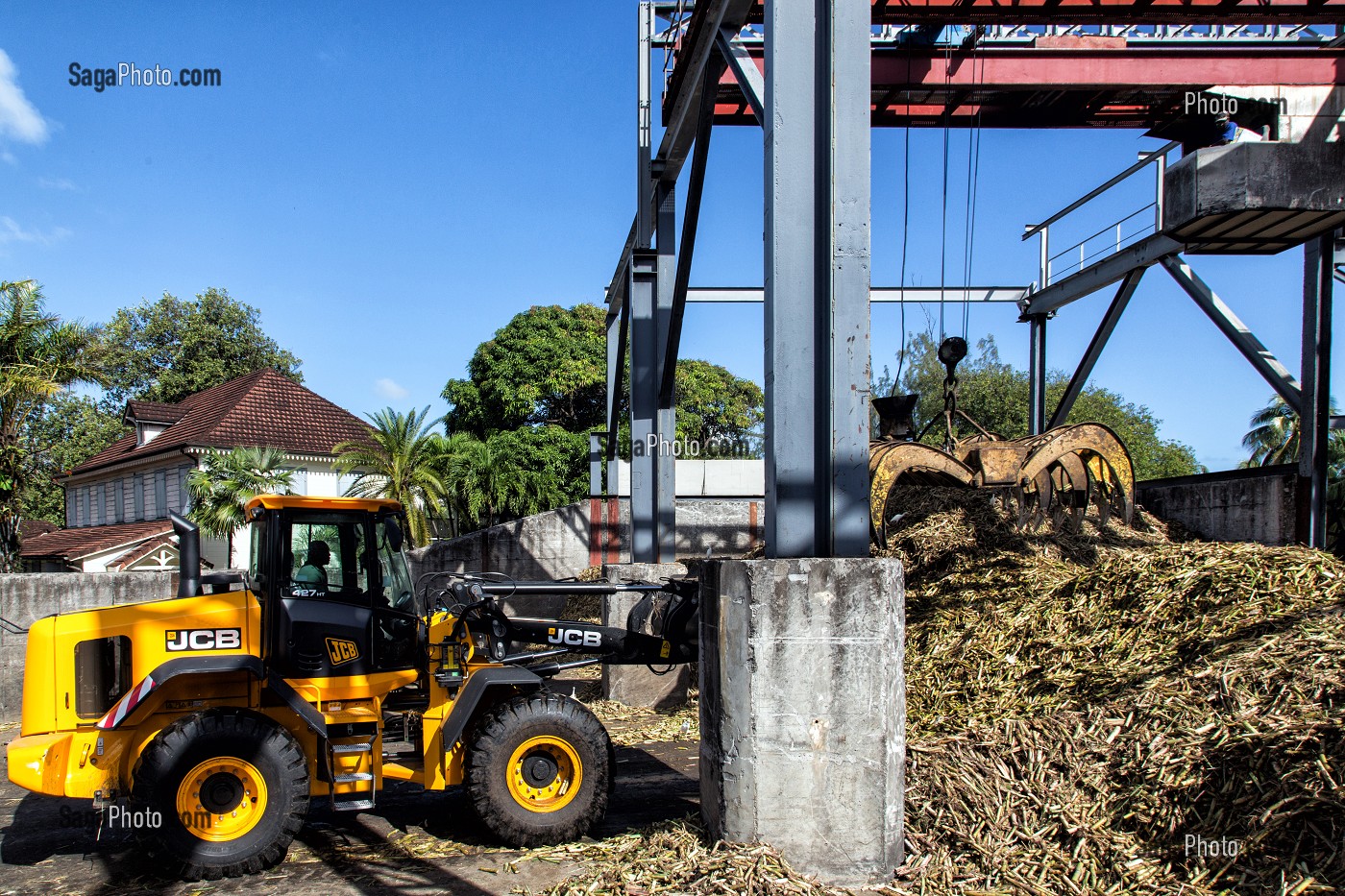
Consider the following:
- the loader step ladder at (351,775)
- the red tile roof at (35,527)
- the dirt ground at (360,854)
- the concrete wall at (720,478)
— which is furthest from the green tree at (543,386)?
the loader step ladder at (351,775)

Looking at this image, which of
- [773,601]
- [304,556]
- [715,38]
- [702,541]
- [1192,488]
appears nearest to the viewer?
[773,601]

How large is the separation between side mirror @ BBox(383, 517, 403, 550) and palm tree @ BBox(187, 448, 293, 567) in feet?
49.2

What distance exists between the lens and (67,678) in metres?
6.22

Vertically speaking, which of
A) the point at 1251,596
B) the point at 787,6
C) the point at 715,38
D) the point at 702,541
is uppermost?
the point at 715,38

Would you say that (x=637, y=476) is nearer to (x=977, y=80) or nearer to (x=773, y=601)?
(x=977, y=80)

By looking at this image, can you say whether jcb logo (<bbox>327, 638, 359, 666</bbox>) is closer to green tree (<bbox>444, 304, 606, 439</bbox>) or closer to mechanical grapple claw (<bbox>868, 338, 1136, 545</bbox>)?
mechanical grapple claw (<bbox>868, 338, 1136, 545</bbox>)

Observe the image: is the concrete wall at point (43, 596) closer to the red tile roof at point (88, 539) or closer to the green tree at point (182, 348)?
the red tile roof at point (88, 539)

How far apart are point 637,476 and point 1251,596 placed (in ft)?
24.7

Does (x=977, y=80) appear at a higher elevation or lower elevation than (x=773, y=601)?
higher

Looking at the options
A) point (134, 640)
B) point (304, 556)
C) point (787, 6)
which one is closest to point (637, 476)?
point (304, 556)

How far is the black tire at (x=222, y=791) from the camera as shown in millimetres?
5898

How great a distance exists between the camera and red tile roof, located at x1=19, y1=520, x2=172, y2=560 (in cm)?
2831

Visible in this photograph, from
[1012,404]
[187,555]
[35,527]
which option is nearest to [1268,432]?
[1012,404]

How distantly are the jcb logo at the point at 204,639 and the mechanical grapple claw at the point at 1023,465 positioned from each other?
4.58 meters
